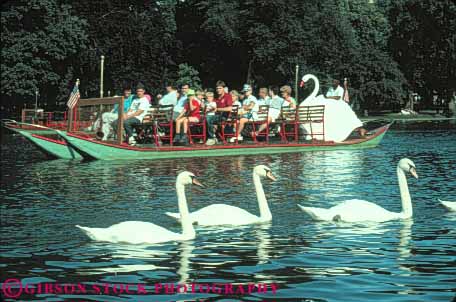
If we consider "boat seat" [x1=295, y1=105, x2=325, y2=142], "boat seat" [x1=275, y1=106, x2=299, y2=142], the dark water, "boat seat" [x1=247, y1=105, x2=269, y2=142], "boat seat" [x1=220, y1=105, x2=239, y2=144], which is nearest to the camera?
the dark water

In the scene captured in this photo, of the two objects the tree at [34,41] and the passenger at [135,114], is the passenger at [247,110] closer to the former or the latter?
the passenger at [135,114]

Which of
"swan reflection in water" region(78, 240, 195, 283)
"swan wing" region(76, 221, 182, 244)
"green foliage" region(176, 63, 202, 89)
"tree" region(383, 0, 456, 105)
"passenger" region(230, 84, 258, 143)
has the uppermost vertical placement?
"tree" region(383, 0, 456, 105)

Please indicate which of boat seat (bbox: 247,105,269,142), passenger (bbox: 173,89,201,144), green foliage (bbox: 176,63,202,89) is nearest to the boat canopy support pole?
passenger (bbox: 173,89,201,144)

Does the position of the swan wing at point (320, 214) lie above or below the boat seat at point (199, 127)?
below

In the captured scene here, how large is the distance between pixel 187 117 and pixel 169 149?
1.38 metres

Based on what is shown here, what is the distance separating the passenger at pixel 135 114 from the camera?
2753 centimetres

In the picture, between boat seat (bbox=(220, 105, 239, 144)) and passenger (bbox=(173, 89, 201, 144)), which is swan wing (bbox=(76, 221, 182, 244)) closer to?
passenger (bbox=(173, 89, 201, 144))

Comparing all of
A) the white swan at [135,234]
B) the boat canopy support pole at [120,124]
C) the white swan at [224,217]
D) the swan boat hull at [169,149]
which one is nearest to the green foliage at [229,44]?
the swan boat hull at [169,149]

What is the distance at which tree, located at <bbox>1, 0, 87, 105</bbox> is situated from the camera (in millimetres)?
58969

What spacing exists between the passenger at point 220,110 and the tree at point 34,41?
1246 inches

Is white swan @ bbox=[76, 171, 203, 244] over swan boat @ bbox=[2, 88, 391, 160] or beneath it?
beneath

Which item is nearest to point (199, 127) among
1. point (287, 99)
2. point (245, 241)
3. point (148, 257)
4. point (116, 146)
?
point (287, 99)

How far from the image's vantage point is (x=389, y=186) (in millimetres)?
18391

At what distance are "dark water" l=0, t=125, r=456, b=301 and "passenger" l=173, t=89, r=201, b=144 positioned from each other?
21.1 feet
